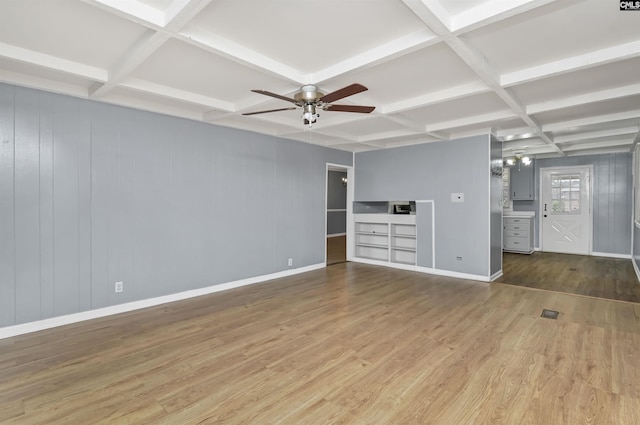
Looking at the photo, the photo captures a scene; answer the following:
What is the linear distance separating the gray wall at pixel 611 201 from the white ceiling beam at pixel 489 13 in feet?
26.4

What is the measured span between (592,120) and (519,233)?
14.4 ft

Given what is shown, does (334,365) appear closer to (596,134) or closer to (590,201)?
(596,134)

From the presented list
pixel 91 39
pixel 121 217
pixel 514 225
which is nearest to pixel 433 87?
pixel 91 39

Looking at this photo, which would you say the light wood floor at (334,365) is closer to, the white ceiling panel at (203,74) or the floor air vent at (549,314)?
the floor air vent at (549,314)

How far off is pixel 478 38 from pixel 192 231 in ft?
13.2

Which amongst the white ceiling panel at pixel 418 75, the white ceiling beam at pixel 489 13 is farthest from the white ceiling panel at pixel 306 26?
the white ceiling panel at pixel 418 75

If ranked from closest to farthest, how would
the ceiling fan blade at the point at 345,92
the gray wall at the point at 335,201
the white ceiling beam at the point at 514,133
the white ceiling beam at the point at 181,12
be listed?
the white ceiling beam at the point at 181,12
the ceiling fan blade at the point at 345,92
the white ceiling beam at the point at 514,133
the gray wall at the point at 335,201

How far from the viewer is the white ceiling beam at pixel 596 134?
523cm

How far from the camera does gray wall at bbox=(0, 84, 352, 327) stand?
3.23 metres

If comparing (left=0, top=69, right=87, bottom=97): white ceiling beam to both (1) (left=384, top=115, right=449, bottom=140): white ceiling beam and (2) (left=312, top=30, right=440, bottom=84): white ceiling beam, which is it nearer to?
(2) (left=312, top=30, right=440, bottom=84): white ceiling beam

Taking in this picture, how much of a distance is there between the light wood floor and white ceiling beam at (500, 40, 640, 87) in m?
2.50

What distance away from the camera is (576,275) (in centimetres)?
590

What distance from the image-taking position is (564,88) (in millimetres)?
3496

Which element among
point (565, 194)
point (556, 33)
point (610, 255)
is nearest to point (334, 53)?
point (556, 33)
